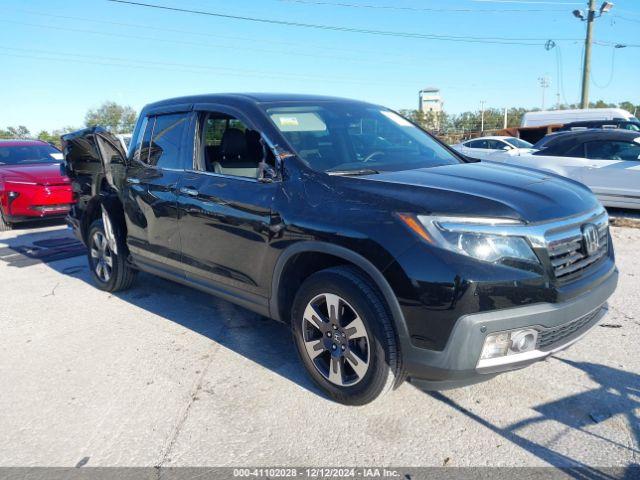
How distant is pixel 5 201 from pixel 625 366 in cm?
938

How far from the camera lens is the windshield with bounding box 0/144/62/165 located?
396 inches

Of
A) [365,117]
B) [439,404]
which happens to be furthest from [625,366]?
[365,117]

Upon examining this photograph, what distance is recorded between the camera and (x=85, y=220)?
5770mm

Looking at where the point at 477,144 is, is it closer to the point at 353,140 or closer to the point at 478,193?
the point at 353,140

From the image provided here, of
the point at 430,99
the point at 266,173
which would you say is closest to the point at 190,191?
the point at 266,173

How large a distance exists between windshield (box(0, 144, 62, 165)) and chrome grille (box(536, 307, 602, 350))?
1016cm

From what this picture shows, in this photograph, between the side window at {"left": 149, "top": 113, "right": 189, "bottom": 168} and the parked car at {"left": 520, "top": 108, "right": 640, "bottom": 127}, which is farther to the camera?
the parked car at {"left": 520, "top": 108, "right": 640, "bottom": 127}

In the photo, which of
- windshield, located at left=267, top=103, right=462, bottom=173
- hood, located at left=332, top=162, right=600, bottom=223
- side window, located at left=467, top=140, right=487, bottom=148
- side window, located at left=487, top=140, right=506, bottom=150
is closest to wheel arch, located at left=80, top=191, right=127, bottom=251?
windshield, located at left=267, top=103, right=462, bottom=173

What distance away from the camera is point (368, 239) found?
2777 millimetres

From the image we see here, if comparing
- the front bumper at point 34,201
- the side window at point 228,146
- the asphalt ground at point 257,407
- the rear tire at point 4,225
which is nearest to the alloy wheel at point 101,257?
the asphalt ground at point 257,407

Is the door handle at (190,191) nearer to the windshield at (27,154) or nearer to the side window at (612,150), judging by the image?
the windshield at (27,154)

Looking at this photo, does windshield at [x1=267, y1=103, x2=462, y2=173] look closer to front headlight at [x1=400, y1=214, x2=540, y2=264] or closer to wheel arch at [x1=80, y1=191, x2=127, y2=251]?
front headlight at [x1=400, y1=214, x2=540, y2=264]

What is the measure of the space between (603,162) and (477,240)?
311 inches

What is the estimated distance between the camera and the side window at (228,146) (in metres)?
3.88
